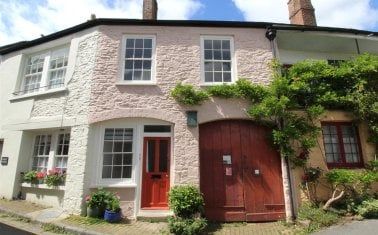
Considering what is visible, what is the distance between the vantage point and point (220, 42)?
10.4m

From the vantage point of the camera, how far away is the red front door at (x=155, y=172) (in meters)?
8.99

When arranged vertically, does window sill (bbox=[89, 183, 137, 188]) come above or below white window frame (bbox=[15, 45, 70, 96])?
below

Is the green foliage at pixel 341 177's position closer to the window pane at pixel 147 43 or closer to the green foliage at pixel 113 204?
the green foliage at pixel 113 204

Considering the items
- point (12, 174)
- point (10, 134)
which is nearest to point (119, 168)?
point (12, 174)

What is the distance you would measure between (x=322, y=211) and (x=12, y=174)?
35.2 feet

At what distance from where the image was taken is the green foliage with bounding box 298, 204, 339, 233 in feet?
24.3

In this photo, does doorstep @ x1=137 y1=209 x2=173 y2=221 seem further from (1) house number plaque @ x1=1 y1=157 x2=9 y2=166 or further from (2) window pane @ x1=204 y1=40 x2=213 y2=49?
(1) house number plaque @ x1=1 y1=157 x2=9 y2=166

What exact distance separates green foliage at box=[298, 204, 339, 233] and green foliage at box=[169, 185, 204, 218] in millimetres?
2934

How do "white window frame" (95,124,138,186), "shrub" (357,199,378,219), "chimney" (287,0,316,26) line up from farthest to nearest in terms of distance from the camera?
"chimney" (287,0,316,26) → "white window frame" (95,124,138,186) → "shrub" (357,199,378,219)

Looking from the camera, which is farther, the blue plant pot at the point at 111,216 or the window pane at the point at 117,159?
the window pane at the point at 117,159

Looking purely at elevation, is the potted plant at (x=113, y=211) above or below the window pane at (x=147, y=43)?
below

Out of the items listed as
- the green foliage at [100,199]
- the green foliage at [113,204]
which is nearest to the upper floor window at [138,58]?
the green foliage at [100,199]

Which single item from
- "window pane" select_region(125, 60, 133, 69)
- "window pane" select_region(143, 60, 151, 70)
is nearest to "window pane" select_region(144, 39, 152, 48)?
"window pane" select_region(143, 60, 151, 70)

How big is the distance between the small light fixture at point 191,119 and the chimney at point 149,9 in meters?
5.22
